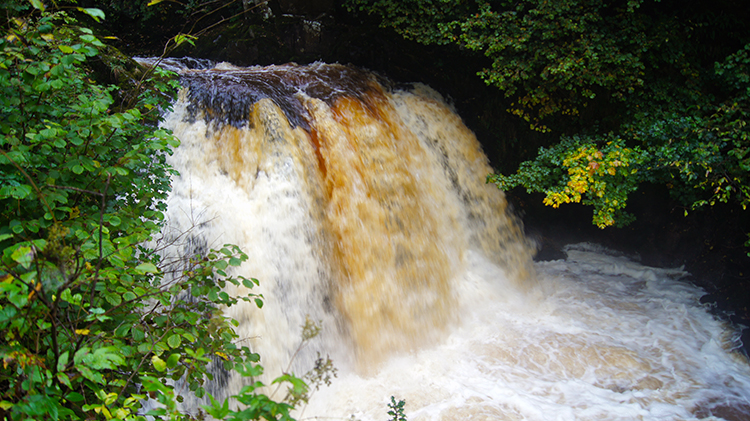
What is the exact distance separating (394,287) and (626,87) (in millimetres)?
4212

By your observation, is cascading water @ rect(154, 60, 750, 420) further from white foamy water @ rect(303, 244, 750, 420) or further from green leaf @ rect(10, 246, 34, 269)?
green leaf @ rect(10, 246, 34, 269)

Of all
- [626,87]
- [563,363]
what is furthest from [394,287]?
[626,87]

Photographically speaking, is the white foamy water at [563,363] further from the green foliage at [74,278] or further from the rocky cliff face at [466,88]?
the green foliage at [74,278]

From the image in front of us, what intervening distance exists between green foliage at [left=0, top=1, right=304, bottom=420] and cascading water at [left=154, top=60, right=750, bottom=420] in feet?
4.90

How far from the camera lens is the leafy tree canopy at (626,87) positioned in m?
4.88

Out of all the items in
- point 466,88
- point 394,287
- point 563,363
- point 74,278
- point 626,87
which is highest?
point 466,88

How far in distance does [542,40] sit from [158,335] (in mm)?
5814

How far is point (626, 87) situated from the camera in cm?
560

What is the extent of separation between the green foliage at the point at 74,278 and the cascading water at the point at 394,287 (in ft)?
4.90

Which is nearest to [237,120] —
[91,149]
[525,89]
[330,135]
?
[330,135]

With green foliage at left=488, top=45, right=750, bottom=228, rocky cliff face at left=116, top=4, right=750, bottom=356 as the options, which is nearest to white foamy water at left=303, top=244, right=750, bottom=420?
rocky cliff face at left=116, top=4, right=750, bottom=356

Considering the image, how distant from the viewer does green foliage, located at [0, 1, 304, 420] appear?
1.46 m

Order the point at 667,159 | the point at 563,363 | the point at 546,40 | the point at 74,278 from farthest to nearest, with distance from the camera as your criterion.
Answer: the point at 546,40 < the point at 667,159 < the point at 563,363 < the point at 74,278

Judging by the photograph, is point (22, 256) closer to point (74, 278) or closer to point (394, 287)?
point (74, 278)
